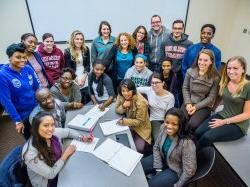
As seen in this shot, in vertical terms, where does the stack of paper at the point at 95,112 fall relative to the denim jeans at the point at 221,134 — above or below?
above

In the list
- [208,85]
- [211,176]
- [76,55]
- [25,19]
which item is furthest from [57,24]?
[211,176]

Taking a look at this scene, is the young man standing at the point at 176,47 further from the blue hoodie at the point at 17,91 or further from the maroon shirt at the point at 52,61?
the blue hoodie at the point at 17,91

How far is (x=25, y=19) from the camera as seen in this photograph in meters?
4.36

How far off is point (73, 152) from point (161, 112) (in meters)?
1.24

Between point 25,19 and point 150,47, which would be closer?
point 150,47

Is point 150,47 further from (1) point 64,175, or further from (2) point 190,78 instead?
(1) point 64,175

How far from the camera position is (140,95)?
253cm

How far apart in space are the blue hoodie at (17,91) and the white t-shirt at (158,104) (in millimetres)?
1383

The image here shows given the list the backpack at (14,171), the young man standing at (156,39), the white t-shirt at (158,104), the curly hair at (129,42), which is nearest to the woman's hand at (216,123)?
the white t-shirt at (158,104)

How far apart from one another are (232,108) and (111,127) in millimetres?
1277

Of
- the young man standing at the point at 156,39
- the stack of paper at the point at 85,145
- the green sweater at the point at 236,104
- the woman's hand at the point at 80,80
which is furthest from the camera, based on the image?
the young man standing at the point at 156,39

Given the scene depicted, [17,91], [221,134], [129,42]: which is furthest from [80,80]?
[221,134]

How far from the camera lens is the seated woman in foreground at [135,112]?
2387 millimetres

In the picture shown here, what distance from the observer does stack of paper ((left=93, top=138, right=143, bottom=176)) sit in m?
1.74
